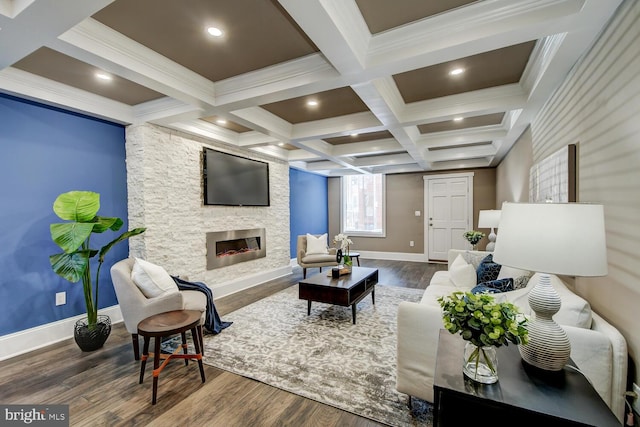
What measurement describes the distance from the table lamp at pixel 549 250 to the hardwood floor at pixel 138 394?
112 cm

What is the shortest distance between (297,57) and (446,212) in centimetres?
594

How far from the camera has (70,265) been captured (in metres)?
2.55

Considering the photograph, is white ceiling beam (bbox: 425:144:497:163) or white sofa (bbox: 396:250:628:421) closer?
white sofa (bbox: 396:250:628:421)

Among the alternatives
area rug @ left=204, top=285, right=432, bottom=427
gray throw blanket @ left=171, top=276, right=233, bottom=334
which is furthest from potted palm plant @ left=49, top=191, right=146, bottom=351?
area rug @ left=204, top=285, right=432, bottom=427

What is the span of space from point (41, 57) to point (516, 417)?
3872mm

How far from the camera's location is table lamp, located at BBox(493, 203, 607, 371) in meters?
1.05

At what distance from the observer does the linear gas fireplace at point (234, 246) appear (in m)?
4.46

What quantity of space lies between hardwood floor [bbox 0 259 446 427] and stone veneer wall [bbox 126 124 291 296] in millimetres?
1301

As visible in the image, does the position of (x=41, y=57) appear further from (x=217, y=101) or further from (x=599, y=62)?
(x=599, y=62)

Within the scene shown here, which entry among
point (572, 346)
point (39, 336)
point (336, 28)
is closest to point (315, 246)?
point (39, 336)

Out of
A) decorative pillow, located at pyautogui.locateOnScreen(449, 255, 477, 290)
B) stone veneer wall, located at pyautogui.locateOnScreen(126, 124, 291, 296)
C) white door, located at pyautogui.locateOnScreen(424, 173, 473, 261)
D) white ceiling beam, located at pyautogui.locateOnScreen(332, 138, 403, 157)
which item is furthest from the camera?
white door, located at pyautogui.locateOnScreen(424, 173, 473, 261)

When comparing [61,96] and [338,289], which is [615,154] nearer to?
→ [338,289]

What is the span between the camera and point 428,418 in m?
1.80

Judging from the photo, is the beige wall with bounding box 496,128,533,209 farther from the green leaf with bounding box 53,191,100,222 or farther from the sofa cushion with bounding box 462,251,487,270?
the green leaf with bounding box 53,191,100,222
